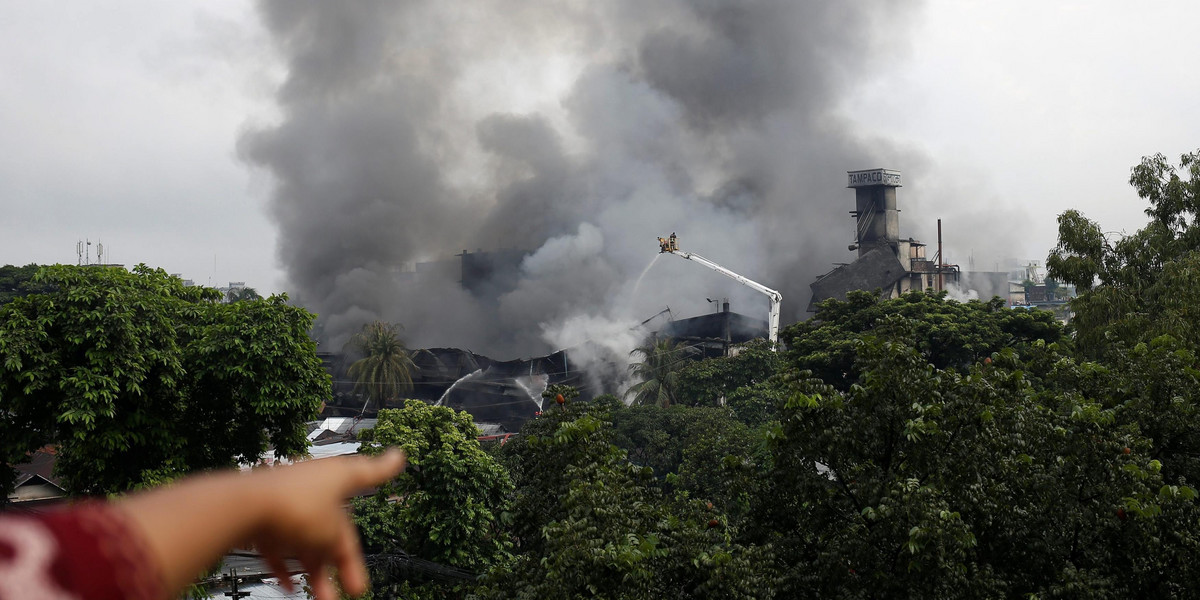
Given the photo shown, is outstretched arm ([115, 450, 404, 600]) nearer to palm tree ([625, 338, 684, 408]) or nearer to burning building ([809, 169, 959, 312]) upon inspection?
palm tree ([625, 338, 684, 408])

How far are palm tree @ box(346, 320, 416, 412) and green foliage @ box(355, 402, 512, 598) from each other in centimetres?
3261

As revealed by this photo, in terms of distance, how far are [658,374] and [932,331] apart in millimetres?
17462

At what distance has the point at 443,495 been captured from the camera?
18.9 m

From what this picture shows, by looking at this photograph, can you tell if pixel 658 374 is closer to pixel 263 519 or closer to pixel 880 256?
pixel 880 256

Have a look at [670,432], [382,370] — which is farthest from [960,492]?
[382,370]

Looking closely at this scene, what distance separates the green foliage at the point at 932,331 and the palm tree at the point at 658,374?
10.9 meters

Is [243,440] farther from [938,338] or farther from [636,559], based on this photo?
[938,338]

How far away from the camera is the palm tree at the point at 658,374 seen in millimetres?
45688

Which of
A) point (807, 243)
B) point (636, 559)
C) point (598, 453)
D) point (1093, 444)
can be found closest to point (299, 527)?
point (636, 559)

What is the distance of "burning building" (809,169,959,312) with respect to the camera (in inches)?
2638

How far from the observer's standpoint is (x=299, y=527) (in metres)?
1.01

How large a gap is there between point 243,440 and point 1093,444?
13.6m

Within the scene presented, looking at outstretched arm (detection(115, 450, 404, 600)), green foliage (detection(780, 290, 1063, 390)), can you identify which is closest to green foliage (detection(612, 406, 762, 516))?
green foliage (detection(780, 290, 1063, 390))

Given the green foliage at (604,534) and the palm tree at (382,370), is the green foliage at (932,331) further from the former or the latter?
the palm tree at (382,370)
